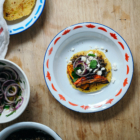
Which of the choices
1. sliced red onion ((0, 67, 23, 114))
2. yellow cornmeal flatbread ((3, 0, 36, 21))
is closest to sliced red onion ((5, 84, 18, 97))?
sliced red onion ((0, 67, 23, 114))

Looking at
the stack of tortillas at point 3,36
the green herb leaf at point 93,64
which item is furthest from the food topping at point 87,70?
the stack of tortillas at point 3,36

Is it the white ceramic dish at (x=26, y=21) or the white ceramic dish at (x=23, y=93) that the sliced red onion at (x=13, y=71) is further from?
the white ceramic dish at (x=26, y=21)

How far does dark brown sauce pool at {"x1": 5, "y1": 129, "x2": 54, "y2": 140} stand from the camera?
1.35 metres

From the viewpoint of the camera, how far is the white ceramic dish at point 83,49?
4.70 feet

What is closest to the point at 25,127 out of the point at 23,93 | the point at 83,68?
the point at 23,93

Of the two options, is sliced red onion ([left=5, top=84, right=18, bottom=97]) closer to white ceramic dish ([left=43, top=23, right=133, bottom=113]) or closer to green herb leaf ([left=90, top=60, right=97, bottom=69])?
white ceramic dish ([left=43, top=23, right=133, bottom=113])

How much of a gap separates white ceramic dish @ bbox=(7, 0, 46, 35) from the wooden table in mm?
76

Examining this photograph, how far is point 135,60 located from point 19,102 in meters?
1.06

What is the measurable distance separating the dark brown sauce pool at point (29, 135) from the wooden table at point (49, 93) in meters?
0.17

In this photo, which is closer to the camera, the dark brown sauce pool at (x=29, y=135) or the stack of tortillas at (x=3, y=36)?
the dark brown sauce pool at (x=29, y=135)

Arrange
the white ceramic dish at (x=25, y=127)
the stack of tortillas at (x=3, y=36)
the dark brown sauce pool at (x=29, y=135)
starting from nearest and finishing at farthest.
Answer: the white ceramic dish at (x=25, y=127) → the dark brown sauce pool at (x=29, y=135) → the stack of tortillas at (x=3, y=36)

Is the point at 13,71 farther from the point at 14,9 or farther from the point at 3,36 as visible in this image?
the point at 14,9

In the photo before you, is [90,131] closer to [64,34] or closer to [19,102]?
[19,102]

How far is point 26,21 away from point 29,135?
3.19 feet
